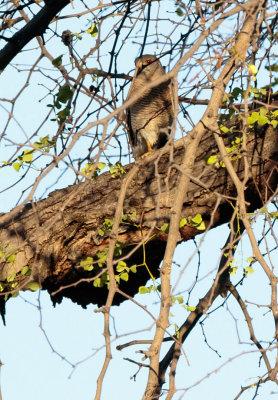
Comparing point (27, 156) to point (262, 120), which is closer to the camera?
point (262, 120)

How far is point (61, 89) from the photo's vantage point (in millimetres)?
3070

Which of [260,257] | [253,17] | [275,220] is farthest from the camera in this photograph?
[275,220]

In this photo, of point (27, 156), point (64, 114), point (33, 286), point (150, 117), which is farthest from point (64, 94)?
point (150, 117)

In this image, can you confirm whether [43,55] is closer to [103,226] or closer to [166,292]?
[103,226]

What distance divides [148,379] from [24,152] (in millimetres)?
1393

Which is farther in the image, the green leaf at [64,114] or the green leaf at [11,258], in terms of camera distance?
the green leaf at [11,258]

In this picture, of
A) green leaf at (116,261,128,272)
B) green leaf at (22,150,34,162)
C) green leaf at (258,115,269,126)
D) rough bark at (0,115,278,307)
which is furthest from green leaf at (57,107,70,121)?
green leaf at (258,115,269,126)

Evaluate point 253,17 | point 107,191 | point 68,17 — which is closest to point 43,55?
point 68,17

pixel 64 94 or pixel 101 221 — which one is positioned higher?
pixel 64 94

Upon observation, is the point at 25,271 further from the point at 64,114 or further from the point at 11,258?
the point at 64,114

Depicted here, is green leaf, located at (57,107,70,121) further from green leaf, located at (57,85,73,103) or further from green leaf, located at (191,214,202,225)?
green leaf, located at (191,214,202,225)

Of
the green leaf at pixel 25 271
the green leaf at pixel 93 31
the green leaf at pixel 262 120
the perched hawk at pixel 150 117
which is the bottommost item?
the green leaf at pixel 25 271

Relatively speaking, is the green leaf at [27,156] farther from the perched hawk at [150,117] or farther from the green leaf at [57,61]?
the perched hawk at [150,117]

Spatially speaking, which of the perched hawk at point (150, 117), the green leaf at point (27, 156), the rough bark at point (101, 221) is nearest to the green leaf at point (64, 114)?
the green leaf at point (27, 156)
